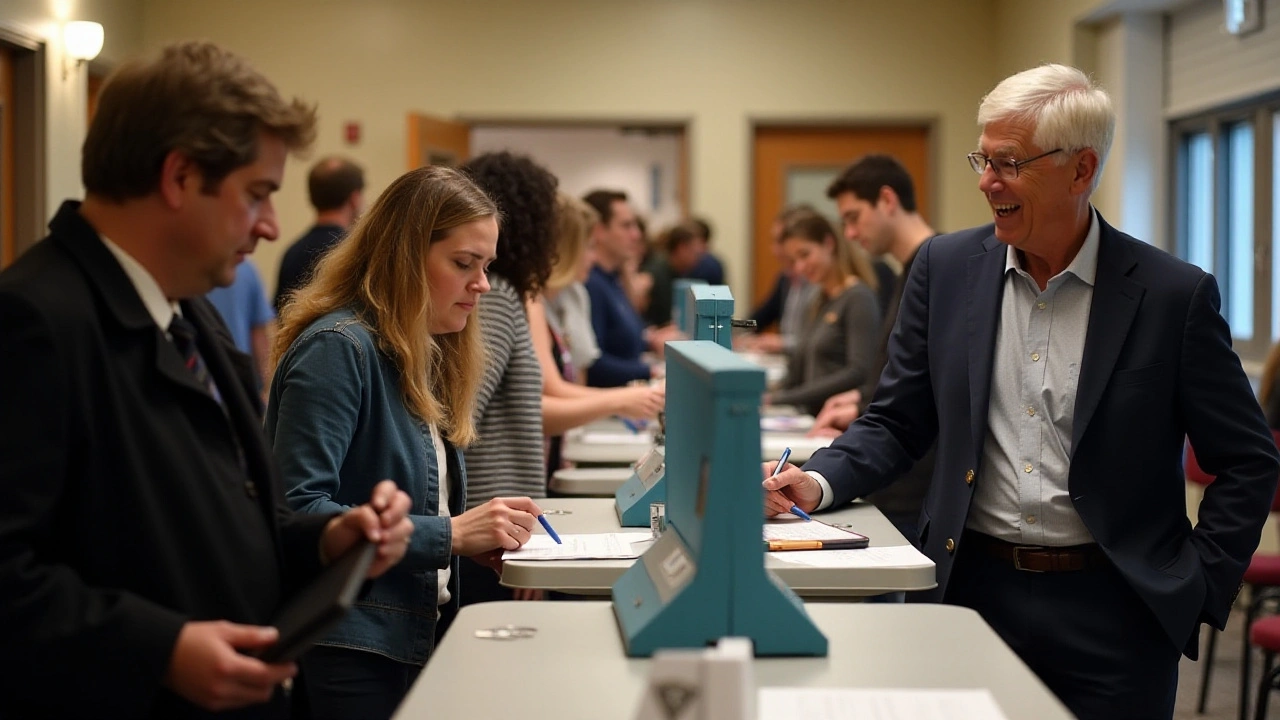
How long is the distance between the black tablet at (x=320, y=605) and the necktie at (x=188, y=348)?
22 cm

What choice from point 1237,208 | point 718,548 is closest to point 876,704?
point 718,548

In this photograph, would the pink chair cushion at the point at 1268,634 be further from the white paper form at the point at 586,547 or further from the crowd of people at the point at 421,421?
the white paper form at the point at 586,547

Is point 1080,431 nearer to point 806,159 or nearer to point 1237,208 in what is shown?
point 1237,208

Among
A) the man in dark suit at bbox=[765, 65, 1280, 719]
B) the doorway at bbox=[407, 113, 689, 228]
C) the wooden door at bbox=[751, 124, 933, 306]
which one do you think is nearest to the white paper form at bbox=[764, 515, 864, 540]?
the man in dark suit at bbox=[765, 65, 1280, 719]

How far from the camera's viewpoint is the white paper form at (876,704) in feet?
4.32

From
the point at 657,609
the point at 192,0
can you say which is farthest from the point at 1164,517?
the point at 192,0

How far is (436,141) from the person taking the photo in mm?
7770

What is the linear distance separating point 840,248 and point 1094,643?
315cm

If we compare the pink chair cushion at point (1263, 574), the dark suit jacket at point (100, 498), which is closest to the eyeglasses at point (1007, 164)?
the dark suit jacket at point (100, 498)

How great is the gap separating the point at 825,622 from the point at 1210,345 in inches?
29.8

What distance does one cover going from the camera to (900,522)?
320 centimetres

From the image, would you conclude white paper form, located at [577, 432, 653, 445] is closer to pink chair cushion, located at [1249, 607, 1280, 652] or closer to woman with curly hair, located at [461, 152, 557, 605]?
woman with curly hair, located at [461, 152, 557, 605]

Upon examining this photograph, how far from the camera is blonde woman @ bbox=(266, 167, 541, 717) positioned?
1.90 metres

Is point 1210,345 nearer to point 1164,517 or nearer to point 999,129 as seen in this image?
point 1164,517
